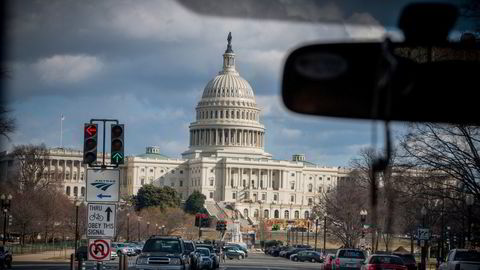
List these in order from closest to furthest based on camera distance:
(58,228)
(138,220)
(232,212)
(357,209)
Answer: (357,209) → (58,228) → (138,220) → (232,212)

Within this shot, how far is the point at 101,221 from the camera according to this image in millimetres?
22281

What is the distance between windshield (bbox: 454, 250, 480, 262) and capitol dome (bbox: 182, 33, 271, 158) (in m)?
155

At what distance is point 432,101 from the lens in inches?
217

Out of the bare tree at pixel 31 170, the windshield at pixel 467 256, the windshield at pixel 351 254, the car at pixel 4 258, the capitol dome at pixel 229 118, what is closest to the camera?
the windshield at pixel 467 256

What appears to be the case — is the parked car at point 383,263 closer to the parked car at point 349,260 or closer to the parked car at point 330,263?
the parked car at point 349,260

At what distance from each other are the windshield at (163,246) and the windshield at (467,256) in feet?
30.3

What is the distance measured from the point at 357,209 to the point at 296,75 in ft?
217

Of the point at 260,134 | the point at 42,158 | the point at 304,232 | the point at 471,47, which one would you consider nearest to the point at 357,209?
the point at 42,158

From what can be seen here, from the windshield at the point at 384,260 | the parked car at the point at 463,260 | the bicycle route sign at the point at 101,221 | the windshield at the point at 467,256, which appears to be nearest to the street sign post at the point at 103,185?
the bicycle route sign at the point at 101,221

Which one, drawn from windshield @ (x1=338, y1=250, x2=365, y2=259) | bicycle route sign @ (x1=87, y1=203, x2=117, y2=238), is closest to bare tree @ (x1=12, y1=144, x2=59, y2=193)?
windshield @ (x1=338, y1=250, x2=365, y2=259)

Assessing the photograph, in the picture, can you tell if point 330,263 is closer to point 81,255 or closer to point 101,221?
point 81,255

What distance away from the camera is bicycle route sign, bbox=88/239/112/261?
22.0 meters

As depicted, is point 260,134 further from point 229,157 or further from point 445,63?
point 445,63

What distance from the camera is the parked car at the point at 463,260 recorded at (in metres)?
30.4
